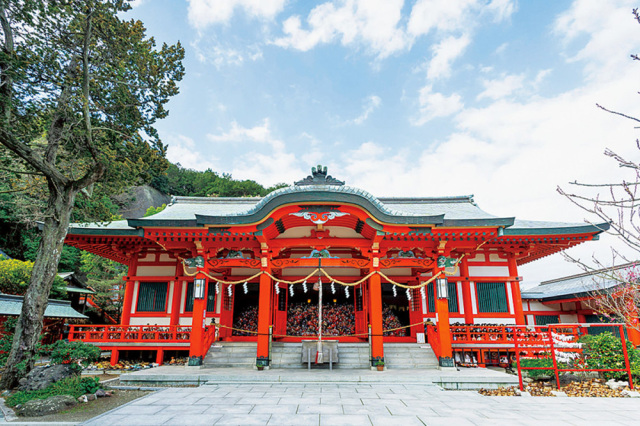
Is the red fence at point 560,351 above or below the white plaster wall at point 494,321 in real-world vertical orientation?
below

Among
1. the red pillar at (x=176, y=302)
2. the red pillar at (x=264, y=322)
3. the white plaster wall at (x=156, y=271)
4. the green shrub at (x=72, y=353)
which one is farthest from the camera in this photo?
the white plaster wall at (x=156, y=271)

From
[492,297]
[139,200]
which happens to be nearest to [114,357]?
[492,297]

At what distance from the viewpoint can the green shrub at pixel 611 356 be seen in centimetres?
768

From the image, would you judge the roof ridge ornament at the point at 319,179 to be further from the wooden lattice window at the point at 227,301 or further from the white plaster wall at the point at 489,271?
the white plaster wall at the point at 489,271

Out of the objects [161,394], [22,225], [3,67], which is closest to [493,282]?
[161,394]

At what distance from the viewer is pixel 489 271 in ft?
39.4

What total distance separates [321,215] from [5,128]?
23.8 ft

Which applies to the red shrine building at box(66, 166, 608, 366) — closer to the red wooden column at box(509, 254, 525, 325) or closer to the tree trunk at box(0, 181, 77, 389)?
the red wooden column at box(509, 254, 525, 325)

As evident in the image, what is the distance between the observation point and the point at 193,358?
9477 millimetres

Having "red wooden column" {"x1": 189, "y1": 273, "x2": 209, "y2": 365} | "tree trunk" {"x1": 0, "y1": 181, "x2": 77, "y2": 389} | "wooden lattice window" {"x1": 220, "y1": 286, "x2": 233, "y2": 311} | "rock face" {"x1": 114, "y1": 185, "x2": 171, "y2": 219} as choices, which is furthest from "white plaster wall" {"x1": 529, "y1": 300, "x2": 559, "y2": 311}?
"rock face" {"x1": 114, "y1": 185, "x2": 171, "y2": 219}

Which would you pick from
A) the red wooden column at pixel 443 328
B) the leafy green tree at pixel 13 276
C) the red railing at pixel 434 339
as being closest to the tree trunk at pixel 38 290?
the leafy green tree at pixel 13 276

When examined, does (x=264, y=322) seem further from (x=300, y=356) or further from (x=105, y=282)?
(x=105, y=282)

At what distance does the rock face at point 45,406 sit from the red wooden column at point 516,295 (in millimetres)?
12396

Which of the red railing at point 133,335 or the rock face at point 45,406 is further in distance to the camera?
the red railing at point 133,335
